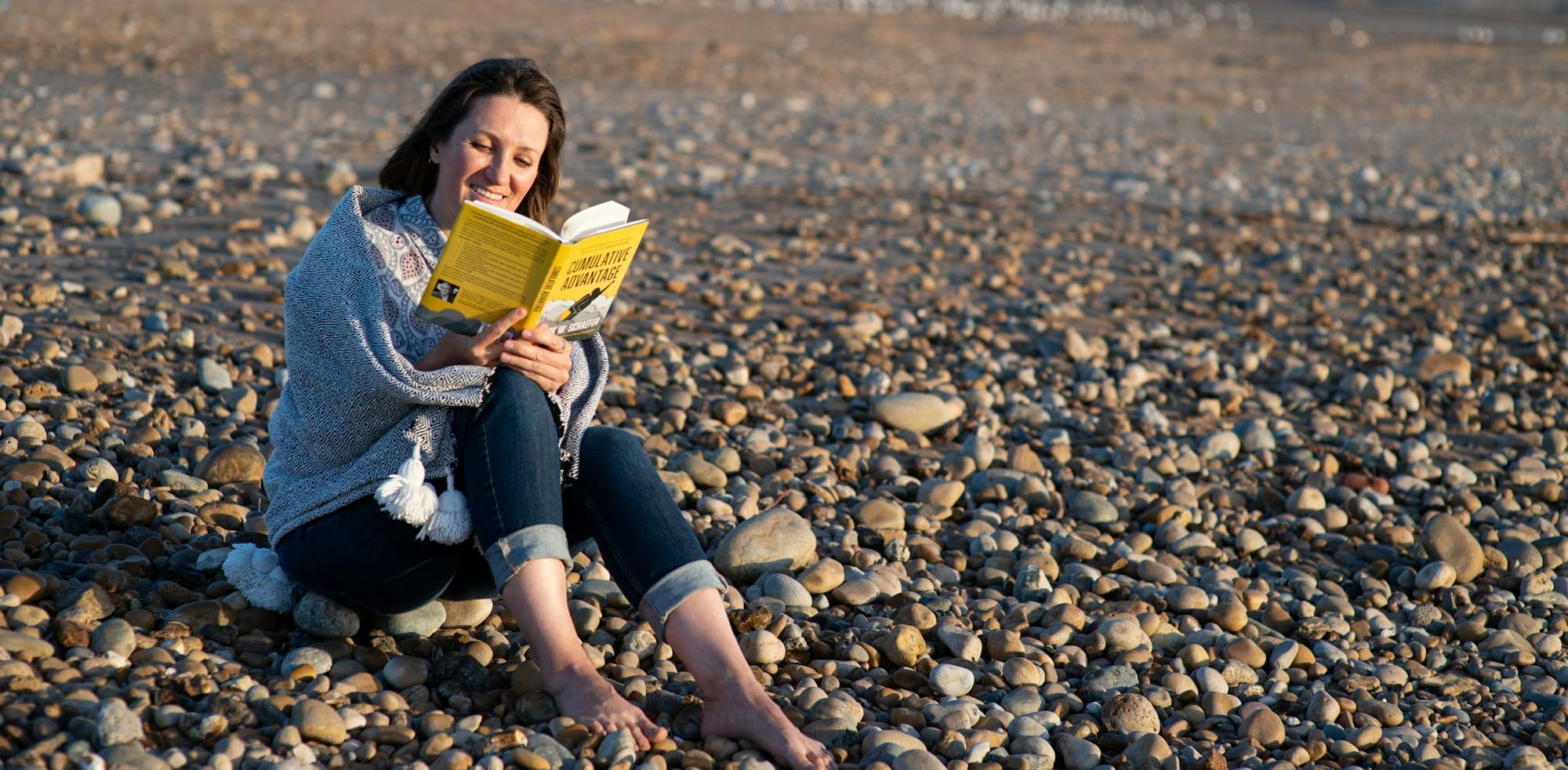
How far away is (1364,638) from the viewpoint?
3.73 metres

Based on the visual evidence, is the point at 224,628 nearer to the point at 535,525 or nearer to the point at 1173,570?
the point at 535,525

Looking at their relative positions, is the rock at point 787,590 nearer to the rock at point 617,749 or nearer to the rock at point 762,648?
the rock at point 762,648

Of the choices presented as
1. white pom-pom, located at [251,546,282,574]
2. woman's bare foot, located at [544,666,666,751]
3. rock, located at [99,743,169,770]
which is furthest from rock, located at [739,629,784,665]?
rock, located at [99,743,169,770]

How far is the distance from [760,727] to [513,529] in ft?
2.07

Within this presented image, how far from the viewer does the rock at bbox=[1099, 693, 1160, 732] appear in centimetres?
309

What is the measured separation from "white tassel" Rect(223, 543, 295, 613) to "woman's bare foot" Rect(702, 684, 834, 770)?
38.6 inches

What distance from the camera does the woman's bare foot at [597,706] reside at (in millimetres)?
2727

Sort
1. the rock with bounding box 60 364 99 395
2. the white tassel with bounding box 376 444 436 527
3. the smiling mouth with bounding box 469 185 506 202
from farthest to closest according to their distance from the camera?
the rock with bounding box 60 364 99 395
the smiling mouth with bounding box 469 185 506 202
the white tassel with bounding box 376 444 436 527

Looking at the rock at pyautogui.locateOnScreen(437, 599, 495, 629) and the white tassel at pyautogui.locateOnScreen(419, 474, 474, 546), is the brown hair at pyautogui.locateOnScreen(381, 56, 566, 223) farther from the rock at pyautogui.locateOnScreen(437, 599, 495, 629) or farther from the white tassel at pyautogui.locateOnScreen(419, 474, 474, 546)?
the rock at pyautogui.locateOnScreen(437, 599, 495, 629)

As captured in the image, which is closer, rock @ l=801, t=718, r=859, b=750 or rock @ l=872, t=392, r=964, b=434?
rock @ l=801, t=718, r=859, b=750

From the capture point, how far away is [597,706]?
2748 millimetres

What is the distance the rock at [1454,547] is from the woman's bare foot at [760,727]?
2370 millimetres

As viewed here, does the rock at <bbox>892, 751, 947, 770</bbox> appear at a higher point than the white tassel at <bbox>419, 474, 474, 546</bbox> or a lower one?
lower

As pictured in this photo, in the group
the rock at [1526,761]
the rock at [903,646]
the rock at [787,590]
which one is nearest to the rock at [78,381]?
the rock at [787,590]
